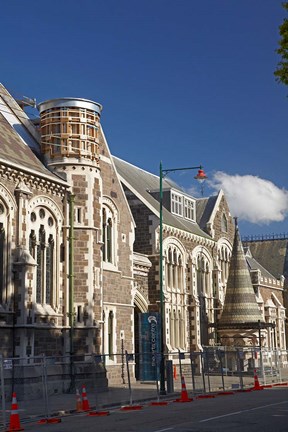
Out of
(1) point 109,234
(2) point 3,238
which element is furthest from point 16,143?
(1) point 109,234

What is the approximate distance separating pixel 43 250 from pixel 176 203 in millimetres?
18944

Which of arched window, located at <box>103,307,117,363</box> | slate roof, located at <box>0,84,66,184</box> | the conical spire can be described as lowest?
arched window, located at <box>103,307,117,363</box>

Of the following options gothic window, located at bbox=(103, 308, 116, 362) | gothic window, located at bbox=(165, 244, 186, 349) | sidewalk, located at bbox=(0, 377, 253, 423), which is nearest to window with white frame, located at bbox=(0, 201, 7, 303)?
sidewalk, located at bbox=(0, 377, 253, 423)

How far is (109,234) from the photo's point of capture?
112 feet

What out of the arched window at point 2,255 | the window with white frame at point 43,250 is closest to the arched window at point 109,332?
the window with white frame at point 43,250

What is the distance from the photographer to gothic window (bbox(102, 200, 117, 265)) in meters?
33.7

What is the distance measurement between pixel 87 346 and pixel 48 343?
198 cm

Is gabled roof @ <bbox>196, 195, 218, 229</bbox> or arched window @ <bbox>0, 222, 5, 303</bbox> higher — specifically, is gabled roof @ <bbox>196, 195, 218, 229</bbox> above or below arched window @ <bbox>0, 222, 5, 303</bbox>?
above

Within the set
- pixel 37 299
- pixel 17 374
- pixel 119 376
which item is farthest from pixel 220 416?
pixel 119 376

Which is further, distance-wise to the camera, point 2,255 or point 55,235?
point 55,235

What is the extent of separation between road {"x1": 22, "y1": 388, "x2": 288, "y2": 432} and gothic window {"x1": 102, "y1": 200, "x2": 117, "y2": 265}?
12983 millimetres

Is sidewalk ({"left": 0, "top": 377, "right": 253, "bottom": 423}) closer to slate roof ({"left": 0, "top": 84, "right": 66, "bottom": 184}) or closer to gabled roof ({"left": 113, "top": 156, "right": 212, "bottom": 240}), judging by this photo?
slate roof ({"left": 0, "top": 84, "right": 66, "bottom": 184})

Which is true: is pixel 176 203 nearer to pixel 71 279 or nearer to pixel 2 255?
pixel 71 279

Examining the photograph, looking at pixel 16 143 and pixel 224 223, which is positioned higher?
pixel 224 223
